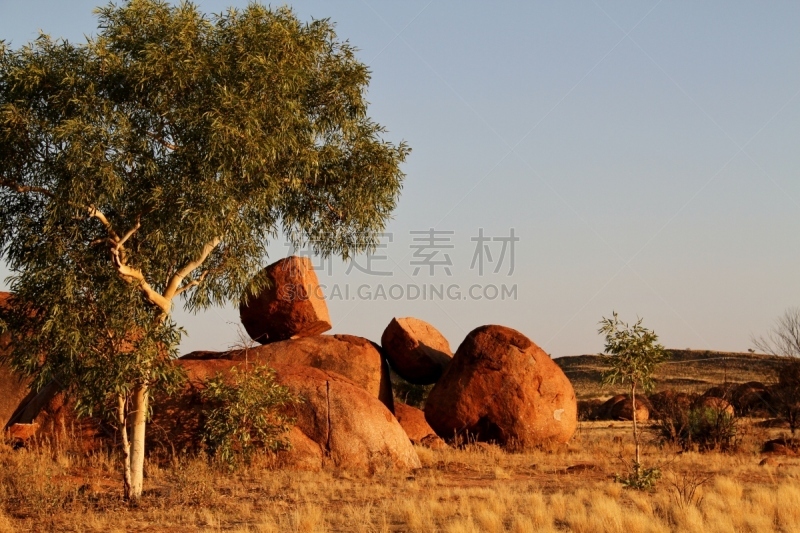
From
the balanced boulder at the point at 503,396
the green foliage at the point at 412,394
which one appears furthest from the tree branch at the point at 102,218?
the green foliage at the point at 412,394

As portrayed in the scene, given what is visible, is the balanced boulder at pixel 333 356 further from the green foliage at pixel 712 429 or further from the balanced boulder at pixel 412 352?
the green foliage at pixel 712 429

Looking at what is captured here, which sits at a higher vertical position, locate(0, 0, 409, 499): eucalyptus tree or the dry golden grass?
locate(0, 0, 409, 499): eucalyptus tree

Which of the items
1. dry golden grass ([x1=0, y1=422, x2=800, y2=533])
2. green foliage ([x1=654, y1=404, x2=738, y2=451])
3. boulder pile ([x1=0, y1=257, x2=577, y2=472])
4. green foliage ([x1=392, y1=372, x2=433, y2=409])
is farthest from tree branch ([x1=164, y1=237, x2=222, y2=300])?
green foliage ([x1=392, y1=372, x2=433, y2=409])

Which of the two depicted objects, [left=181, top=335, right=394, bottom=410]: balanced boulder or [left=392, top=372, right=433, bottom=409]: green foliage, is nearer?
[left=181, top=335, right=394, bottom=410]: balanced boulder

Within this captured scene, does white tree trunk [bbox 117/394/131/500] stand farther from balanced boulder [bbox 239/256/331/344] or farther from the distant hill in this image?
the distant hill

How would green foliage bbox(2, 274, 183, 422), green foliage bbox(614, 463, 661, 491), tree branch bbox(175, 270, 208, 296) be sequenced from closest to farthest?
green foliage bbox(2, 274, 183, 422) < tree branch bbox(175, 270, 208, 296) < green foliage bbox(614, 463, 661, 491)

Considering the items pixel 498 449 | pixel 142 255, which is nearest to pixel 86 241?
pixel 142 255

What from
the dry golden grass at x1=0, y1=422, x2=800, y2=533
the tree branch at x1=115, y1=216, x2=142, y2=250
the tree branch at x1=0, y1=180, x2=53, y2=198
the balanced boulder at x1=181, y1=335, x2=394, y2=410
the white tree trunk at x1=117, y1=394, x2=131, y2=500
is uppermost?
the tree branch at x1=0, y1=180, x2=53, y2=198

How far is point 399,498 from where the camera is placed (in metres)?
14.7

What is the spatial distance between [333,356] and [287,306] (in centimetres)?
205

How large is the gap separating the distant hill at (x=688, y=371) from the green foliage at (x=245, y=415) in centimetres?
3718

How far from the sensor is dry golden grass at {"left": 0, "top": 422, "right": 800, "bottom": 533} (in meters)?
12.5

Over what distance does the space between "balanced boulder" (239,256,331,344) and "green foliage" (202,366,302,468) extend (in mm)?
5694

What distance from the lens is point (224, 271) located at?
16.3 metres
